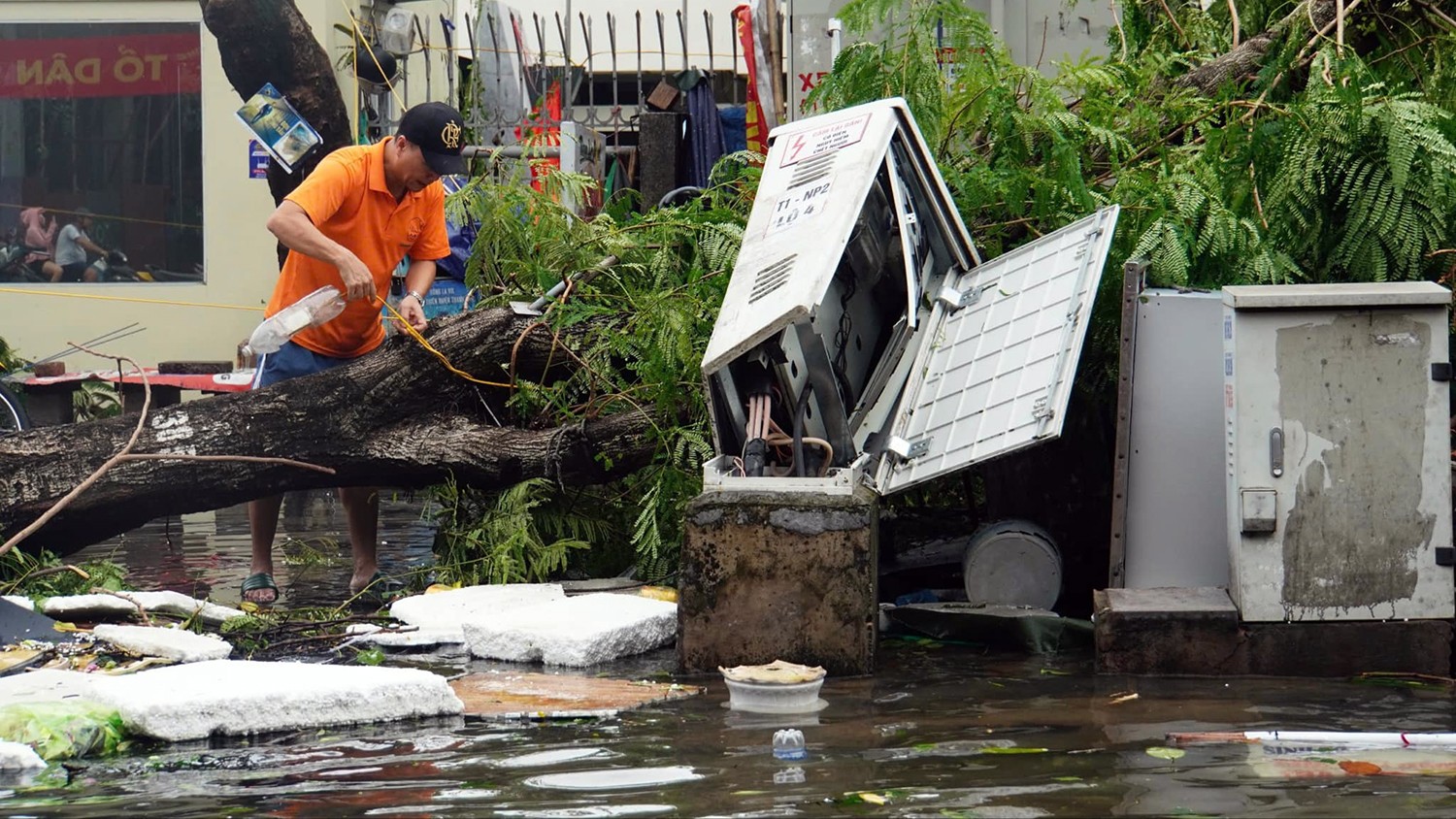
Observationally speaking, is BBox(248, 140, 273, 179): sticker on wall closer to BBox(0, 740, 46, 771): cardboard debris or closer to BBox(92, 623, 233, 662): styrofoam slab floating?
BBox(92, 623, 233, 662): styrofoam slab floating

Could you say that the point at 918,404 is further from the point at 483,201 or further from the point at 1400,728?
the point at 483,201

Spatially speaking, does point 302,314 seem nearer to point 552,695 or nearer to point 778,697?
point 552,695

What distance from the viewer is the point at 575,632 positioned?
6328mm

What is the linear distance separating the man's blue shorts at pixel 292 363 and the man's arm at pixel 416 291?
416mm

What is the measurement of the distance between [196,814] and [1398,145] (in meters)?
5.40

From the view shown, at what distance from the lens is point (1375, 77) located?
802 centimetres

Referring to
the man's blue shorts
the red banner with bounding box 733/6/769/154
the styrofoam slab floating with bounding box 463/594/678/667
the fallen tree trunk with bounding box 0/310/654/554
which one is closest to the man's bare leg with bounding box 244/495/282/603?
the fallen tree trunk with bounding box 0/310/654/554

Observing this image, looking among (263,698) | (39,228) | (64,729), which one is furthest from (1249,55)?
(39,228)

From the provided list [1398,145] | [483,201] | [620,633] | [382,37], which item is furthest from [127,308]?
[1398,145]

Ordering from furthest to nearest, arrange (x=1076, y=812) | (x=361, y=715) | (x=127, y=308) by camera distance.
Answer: (x=127, y=308)
(x=361, y=715)
(x=1076, y=812)

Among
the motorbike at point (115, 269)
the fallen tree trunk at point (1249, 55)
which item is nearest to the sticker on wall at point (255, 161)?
the motorbike at point (115, 269)

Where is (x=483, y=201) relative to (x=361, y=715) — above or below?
above

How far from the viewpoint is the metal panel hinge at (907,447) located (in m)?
6.58

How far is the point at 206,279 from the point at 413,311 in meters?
8.49
